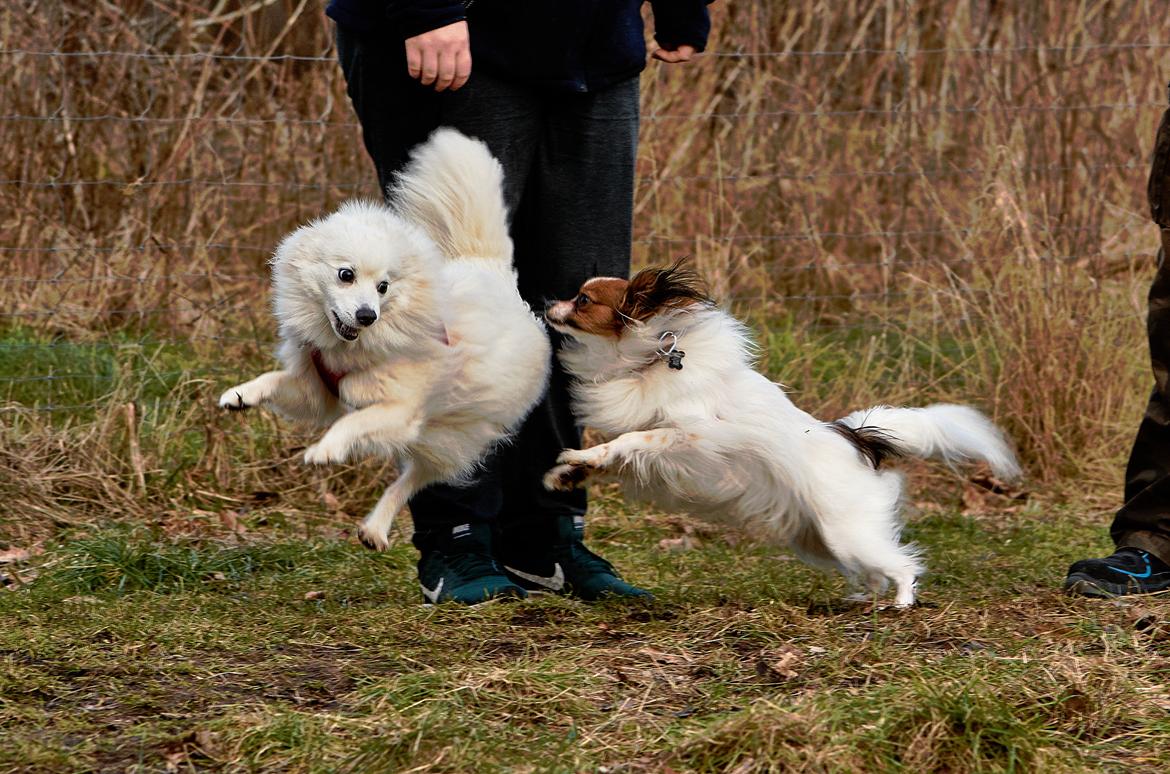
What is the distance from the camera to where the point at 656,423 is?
12.1ft

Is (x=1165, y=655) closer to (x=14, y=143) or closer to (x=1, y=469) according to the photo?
(x=1, y=469)

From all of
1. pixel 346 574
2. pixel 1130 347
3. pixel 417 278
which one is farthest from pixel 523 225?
pixel 1130 347

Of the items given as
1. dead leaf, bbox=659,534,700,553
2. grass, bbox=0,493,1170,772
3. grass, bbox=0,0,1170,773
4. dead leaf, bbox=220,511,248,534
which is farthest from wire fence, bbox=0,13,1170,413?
grass, bbox=0,493,1170,772

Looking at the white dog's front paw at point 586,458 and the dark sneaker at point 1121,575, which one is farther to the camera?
the dark sneaker at point 1121,575

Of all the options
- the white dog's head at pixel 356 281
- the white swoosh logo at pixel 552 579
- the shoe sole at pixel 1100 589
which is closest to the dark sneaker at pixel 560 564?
the white swoosh logo at pixel 552 579

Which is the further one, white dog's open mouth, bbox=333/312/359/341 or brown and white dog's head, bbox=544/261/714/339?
brown and white dog's head, bbox=544/261/714/339

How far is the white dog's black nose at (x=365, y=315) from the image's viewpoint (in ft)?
10.3

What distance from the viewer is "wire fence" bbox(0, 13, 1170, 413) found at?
614 cm

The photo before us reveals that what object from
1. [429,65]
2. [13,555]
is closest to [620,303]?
[429,65]

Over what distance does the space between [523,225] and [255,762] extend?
72.2 inches

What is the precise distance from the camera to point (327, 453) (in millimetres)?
3271

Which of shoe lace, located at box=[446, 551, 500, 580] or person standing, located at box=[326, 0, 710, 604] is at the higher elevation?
person standing, located at box=[326, 0, 710, 604]

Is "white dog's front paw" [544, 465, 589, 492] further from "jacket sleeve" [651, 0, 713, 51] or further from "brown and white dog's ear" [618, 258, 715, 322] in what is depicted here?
"jacket sleeve" [651, 0, 713, 51]

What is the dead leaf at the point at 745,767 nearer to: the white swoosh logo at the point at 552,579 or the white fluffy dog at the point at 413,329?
the white fluffy dog at the point at 413,329
